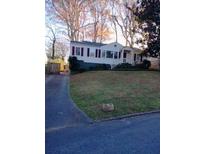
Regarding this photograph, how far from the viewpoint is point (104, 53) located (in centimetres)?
175

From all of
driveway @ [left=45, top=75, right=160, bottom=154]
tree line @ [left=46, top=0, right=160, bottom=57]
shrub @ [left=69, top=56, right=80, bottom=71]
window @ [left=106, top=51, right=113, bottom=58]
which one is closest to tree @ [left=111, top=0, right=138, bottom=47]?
tree line @ [left=46, top=0, right=160, bottom=57]

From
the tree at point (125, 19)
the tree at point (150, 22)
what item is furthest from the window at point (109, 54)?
the tree at point (150, 22)

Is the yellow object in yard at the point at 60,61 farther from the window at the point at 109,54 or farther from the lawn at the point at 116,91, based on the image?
the window at the point at 109,54

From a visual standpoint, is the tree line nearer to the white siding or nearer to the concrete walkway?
the white siding

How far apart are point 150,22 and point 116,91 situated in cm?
48

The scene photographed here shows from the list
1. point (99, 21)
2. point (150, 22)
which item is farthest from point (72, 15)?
point (150, 22)

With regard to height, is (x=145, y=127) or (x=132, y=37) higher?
(x=132, y=37)
